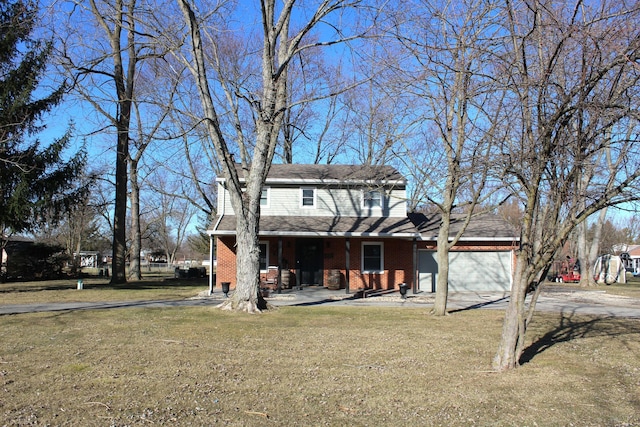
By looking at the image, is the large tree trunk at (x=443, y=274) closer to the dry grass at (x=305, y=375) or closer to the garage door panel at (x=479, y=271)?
the dry grass at (x=305, y=375)

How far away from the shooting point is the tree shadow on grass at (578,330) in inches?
339

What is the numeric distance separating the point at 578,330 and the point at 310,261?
13.0 m

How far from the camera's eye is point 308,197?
2255 cm

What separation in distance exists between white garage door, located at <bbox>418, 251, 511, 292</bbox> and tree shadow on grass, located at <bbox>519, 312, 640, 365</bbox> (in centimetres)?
891

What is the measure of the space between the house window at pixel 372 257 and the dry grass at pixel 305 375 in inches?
432

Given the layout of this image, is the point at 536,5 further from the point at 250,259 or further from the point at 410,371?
the point at 250,259

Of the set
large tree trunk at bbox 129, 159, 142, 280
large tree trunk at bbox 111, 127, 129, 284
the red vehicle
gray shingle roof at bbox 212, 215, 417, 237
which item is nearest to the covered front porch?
gray shingle roof at bbox 212, 215, 417, 237

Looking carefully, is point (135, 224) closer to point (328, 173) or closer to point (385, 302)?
point (328, 173)

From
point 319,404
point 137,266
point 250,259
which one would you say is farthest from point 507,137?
point 137,266

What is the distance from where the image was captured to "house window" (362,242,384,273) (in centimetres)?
2219

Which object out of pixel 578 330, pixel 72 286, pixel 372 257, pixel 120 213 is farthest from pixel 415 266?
pixel 72 286

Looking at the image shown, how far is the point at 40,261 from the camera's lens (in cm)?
3180

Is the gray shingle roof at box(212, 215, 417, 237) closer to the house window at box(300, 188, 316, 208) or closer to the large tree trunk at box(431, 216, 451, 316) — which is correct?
the house window at box(300, 188, 316, 208)

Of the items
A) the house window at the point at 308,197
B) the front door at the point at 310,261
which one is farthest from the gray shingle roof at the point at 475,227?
the house window at the point at 308,197
